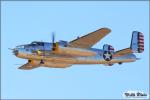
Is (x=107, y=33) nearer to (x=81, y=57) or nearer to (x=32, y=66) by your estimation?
(x=81, y=57)

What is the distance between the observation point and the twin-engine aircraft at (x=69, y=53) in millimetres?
37719

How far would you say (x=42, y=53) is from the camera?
37.8m

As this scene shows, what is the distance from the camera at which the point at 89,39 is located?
39062mm

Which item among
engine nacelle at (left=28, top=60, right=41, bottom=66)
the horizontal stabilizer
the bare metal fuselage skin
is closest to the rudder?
the horizontal stabilizer

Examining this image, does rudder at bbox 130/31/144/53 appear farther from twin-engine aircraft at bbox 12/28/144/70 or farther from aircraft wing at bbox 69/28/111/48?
aircraft wing at bbox 69/28/111/48

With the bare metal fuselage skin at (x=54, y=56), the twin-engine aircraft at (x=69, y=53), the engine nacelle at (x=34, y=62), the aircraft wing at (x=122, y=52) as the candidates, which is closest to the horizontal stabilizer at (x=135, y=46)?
the aircraft wing at (x=122, y=52)

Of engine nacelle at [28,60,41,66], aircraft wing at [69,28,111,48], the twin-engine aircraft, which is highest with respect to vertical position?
aircraft wing at [69,28,111,48]

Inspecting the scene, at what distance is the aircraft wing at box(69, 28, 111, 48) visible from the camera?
38.5 m

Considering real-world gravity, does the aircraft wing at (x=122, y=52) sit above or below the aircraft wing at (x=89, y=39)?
below

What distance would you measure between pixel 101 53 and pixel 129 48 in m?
3.68

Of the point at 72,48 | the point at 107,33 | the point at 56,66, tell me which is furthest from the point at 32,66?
the point at 107,33

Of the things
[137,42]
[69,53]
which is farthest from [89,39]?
[137,42]

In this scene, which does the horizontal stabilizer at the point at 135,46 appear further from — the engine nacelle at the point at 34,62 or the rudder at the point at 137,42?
the engine nacelle at the point at 34,62

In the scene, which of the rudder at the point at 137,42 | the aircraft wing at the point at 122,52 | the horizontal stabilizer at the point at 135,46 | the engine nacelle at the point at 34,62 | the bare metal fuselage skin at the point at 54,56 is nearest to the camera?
the bare metal fuselage skin at the point at 54,56
